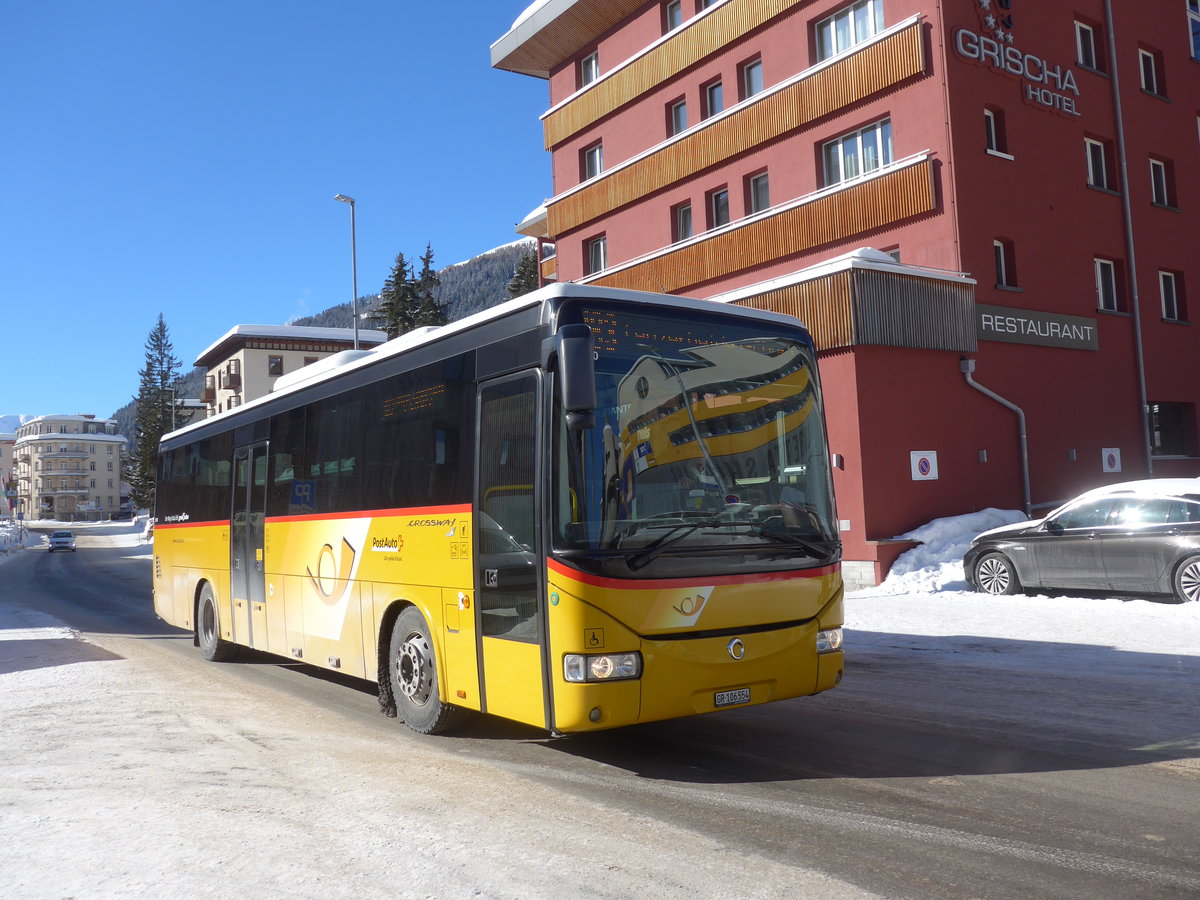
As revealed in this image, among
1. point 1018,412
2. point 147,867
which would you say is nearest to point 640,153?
point 1018,412

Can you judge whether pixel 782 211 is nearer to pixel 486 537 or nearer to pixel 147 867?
pixel 486 537

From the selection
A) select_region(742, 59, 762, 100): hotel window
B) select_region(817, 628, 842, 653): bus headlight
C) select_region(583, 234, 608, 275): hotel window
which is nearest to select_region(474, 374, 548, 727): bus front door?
select_region(817, 628, 842, 653): bus headlight

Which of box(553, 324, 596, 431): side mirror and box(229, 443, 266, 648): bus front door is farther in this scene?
box(229, 443, 266, 648): bus front door

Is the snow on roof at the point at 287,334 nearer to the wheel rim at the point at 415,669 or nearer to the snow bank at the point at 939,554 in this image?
the snow bank at the point at 939,554

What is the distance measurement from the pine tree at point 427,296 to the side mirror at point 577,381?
5937 cm

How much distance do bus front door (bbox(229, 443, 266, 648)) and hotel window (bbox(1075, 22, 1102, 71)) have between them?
2210cm

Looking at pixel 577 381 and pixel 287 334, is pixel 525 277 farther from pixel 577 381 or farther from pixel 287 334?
pixel 577 381

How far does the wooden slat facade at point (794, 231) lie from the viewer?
68.4 ft

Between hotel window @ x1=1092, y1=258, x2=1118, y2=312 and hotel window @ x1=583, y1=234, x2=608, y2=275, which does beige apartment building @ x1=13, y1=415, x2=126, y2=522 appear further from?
hotel window @ x1=1092, y1=258, x2=1118, y2=312

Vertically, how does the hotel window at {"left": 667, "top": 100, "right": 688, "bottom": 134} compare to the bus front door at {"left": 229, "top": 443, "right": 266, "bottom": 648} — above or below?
above

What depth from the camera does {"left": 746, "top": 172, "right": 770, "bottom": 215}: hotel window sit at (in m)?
25.0

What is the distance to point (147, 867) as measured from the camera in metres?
4.64

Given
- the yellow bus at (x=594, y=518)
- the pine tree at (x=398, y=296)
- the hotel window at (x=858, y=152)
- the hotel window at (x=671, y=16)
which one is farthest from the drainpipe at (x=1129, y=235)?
the pine tree at (x=398, y=296)

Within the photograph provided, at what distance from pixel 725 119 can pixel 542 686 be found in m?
21.9
